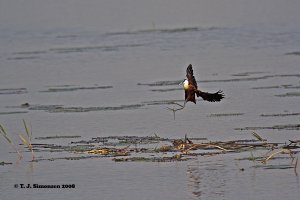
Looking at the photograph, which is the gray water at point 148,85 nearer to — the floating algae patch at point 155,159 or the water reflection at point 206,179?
the water reflection at point 206,179

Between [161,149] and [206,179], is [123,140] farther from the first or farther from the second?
[206,179]

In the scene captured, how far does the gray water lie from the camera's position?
36.2 ft

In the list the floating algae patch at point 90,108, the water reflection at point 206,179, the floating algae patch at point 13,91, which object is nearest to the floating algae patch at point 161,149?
the water reflection at point 206,179

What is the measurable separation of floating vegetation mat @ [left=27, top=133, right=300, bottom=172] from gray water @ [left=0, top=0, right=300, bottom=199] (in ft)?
0.65

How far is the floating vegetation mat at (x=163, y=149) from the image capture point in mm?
11930

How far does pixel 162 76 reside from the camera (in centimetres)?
1994

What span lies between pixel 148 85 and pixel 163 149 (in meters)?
6.37

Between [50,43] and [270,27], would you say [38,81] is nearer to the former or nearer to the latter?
[50,43]

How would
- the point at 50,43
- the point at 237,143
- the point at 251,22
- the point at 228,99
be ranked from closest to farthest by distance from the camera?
the point at 237,143
the point at 228,99
the point at 50,43
the point at 251,22

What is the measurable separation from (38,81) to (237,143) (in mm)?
8246

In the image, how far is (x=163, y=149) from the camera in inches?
488

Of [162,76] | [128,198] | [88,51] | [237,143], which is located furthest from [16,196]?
[88,51]

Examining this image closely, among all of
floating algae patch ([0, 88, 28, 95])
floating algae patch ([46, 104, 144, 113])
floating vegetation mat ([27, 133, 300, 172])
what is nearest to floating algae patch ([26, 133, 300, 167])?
floating vegetation mat ([27, 133, 300, 172])

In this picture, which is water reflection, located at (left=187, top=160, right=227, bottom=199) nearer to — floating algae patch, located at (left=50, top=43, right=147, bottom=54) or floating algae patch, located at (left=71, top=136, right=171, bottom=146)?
floating algae patch, located at (left=71, top=136, right=171, bottom=146)
